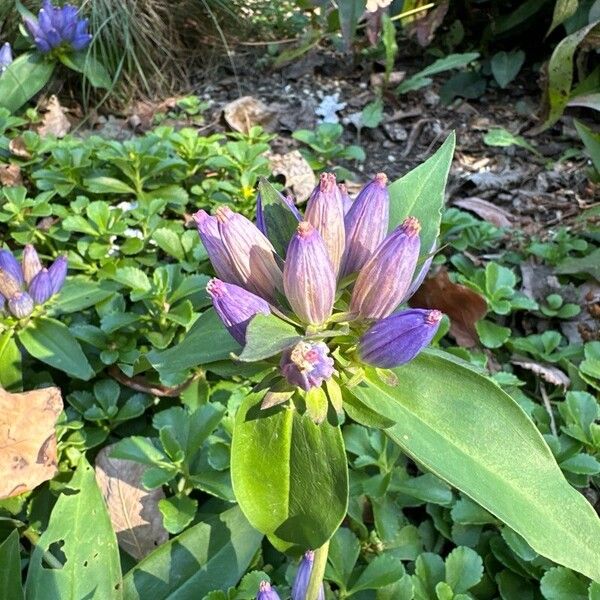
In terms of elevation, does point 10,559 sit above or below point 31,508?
above

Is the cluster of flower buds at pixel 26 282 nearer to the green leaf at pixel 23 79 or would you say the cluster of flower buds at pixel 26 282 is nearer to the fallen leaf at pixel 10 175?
the fallen leaf at pixel 10 175

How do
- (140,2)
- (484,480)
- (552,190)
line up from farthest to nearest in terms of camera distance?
1. (140,2)
2. (552,190)
3. (484,480)

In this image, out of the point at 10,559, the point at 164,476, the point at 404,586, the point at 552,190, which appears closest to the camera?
the point at 10,559

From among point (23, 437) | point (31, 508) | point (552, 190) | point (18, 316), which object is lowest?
point (552, 190)

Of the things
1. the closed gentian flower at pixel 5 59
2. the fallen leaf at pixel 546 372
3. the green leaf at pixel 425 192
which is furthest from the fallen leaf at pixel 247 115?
the green leaf at pixel 425 192

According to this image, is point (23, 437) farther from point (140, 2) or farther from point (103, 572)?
point (140, 2)

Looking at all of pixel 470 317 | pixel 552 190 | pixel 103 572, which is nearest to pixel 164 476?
pixel 103 572

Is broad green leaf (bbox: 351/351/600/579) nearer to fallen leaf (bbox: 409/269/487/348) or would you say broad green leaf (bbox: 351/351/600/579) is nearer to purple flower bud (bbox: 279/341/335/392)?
purple flower bud (bbox: 279/341/335/392)

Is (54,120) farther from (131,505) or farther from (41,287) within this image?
(131,505)
